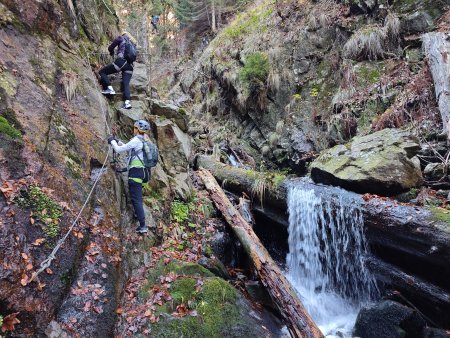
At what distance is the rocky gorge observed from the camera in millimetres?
4566

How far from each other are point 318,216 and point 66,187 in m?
5.26

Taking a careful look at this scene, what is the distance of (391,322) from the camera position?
5.61 meters

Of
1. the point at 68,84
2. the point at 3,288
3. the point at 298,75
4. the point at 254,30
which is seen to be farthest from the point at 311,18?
the point at 3,288

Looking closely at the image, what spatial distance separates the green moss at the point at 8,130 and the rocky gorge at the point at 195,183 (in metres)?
0.02

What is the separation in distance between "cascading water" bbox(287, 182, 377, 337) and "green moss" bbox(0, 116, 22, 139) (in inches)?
230

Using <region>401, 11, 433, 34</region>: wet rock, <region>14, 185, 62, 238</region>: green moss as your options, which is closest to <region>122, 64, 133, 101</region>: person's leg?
<region>14, 185, 62, 238</region>: green moss

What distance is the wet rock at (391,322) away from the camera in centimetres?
554

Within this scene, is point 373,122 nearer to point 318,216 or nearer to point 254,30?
point 318,216

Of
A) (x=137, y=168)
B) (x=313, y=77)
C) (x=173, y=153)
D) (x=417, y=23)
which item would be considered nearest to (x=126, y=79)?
(x=173, y=153)

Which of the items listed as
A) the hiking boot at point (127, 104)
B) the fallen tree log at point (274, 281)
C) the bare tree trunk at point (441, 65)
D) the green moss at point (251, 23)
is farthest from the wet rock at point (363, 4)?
the hiking boot at point (127, 104)

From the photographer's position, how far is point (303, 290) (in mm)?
7805

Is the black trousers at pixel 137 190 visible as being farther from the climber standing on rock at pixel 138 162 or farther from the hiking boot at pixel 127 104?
the hiking boot at pixel 127 104

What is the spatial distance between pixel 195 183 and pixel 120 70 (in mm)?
3821

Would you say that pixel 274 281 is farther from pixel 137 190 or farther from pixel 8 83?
pixel 8 83
